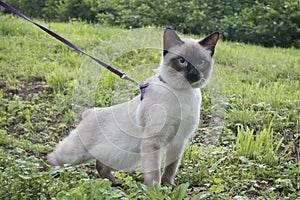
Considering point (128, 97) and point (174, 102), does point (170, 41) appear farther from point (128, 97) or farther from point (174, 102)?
point (128, 97)

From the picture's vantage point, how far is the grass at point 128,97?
121 inches

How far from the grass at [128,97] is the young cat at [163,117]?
0.20 metres

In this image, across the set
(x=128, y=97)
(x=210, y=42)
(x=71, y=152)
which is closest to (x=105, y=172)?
(x=71, y=152)

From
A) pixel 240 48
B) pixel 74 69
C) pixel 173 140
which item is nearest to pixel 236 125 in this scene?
pixel 173 140

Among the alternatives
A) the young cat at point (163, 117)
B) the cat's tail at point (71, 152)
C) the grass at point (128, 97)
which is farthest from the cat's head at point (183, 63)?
the cat's tail at point (71, 152)

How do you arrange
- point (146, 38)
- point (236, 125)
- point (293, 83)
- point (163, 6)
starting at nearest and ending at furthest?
point (146, 38)
point (236, 125)
point (293, 83)
point (163, 6)

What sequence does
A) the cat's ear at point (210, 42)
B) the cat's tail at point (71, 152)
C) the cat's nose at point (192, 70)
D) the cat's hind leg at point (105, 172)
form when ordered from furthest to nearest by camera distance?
the cat's hind leg at point (105, 172) < the cat's tail at point (71, 152) < the cat's ear at point (210, 42) < the cat's nose at point (192, 70)

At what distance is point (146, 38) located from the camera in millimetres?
3305

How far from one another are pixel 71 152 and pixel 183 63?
3.54 feet

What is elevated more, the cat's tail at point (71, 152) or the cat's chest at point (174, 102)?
the cat's chest at point (174, 102)

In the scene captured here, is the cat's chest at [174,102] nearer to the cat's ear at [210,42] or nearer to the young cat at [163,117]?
the young cat at [163,117]

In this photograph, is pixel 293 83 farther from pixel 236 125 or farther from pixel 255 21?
pixel 255 21

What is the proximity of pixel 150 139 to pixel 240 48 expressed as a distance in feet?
17.0

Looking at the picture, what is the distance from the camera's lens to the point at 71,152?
356cm
